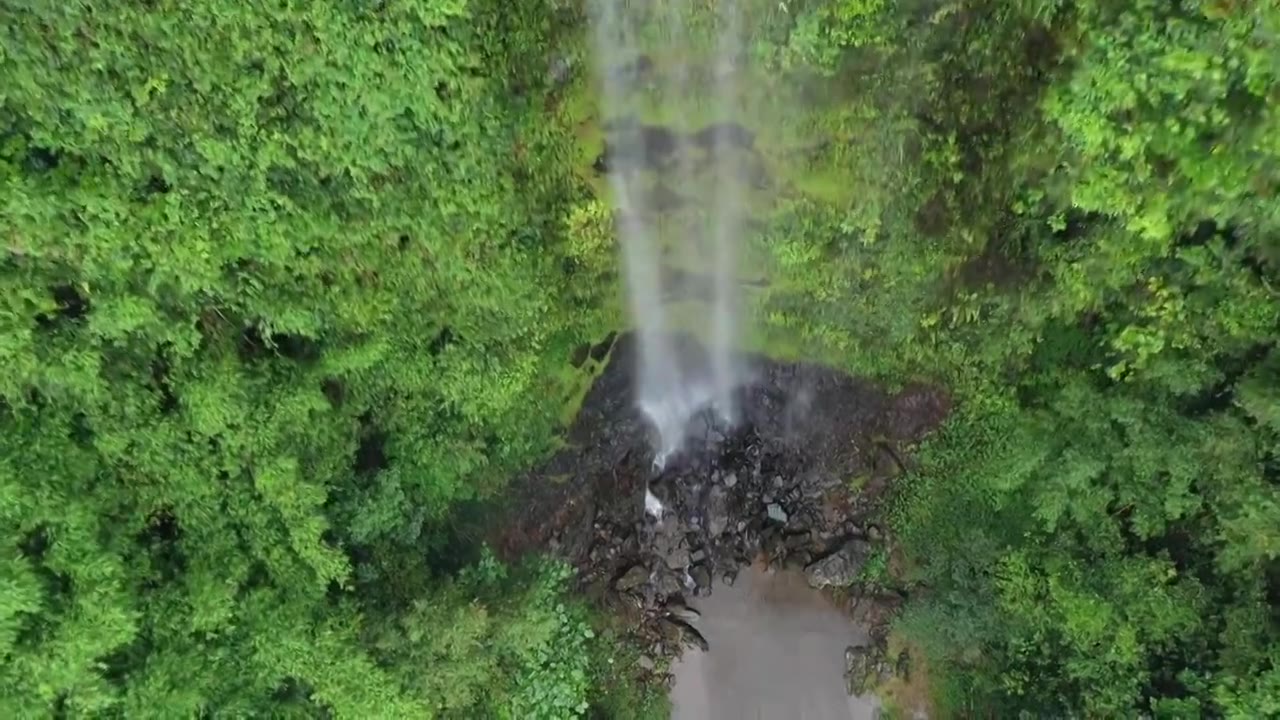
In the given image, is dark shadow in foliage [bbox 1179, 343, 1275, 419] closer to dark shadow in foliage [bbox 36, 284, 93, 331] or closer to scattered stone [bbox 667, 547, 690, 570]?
scattered stone [bbox 667, 547, 690, 570]

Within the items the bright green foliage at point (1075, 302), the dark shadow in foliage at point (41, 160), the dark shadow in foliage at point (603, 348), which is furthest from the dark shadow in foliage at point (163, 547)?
the bright green foliage at point (1075, 302)

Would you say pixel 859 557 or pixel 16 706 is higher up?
pixel 859 557

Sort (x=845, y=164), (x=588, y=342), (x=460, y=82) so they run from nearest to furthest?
(x=460, y=82) < (x=845, y=164) < (x=588, y=342)

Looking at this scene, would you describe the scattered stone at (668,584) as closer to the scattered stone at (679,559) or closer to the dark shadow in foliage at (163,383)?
the scattered stone at (679,559)

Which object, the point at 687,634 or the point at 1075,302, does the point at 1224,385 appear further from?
the point at 687,634

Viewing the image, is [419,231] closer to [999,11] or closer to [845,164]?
[845,164]

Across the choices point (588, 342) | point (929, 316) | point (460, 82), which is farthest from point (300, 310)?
point (929, 316)
